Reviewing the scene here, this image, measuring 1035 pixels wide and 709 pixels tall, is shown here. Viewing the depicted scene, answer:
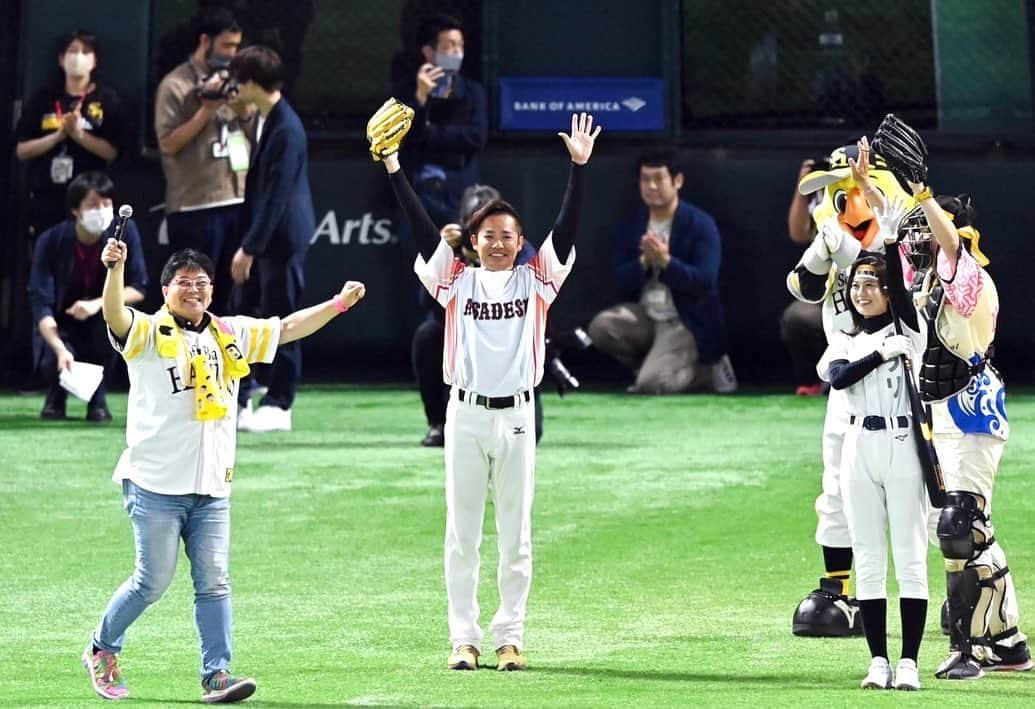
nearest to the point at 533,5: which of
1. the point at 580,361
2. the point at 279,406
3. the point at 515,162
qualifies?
the point at 515,162

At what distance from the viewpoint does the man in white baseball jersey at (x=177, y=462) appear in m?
7.21

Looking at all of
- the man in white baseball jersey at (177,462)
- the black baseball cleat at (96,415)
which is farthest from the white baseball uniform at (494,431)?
the black baseball cleat at (96,415)

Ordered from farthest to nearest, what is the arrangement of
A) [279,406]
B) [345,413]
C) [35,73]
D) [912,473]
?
1. [35,73]
2. [345,413]
3. [279,406]
4. [912,473]

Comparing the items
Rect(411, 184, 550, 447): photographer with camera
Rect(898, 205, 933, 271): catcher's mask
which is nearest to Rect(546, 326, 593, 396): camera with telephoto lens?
Rect(411, 184, 550, 447): photographer with camera

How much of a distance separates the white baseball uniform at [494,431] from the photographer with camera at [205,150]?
7305 mm

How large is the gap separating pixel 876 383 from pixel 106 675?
2.76 metres

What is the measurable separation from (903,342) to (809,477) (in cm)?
502

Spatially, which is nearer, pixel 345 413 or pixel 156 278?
pixel 345 413

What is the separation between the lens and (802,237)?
584 inches

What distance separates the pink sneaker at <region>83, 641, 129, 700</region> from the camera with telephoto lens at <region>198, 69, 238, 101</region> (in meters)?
7.99

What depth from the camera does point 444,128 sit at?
1570 centimetres

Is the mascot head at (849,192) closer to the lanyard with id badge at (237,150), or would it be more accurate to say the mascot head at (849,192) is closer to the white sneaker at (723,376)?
the lanyard with id badge at (237,150)

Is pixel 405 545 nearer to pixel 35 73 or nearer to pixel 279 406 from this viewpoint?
pixel 279 406

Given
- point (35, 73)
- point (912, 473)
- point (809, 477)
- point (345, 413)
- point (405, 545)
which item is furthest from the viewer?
point (35, 73)
